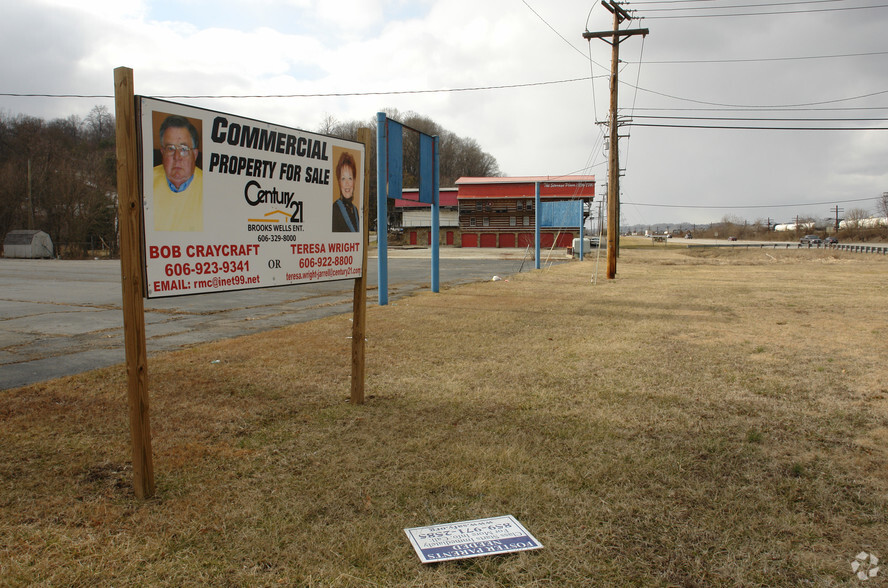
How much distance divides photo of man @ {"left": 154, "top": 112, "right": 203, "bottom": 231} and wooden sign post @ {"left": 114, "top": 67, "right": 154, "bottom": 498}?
18 cm

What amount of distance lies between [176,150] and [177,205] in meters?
0.33

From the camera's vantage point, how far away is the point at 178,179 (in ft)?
11.8

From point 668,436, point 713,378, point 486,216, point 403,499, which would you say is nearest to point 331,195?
point 403,499

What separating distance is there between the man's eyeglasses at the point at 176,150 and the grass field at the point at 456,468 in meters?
2.01

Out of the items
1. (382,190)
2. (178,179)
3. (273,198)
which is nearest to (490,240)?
(382,190)

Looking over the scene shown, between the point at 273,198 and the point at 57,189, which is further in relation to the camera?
the point at 57,189

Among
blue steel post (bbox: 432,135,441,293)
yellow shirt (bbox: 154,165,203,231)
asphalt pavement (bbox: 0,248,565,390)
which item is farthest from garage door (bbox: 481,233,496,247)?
yellow shirt (bbox: 154,165,203,231)

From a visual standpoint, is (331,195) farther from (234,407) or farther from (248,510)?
(248,510)

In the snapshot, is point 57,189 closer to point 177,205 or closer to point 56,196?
point 56,196

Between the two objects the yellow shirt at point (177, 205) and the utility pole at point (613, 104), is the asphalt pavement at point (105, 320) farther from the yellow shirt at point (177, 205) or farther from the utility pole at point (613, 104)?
the utility pole at point (613, 104)

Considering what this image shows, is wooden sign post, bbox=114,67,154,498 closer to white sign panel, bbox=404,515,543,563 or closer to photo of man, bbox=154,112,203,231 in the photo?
photo of man, bbox=154,112,203,231

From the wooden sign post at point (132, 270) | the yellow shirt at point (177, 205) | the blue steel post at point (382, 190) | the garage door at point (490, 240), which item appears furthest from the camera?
the garage door at point (490, 240)

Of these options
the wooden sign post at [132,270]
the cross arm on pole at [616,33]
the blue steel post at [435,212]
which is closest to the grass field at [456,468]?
the wooden sign post at [132,270]

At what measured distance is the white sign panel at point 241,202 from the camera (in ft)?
11.4
